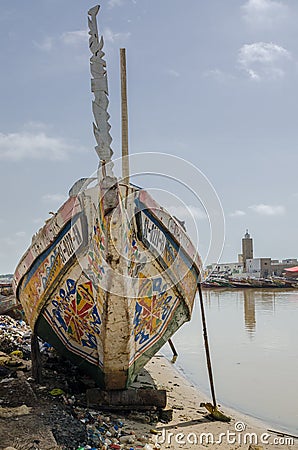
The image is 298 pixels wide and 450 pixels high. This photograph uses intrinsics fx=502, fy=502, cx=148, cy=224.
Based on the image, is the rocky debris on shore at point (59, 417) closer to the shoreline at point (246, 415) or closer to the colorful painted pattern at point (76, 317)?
the colorful painted pattern at point (76, 317)

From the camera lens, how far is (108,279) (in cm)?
538

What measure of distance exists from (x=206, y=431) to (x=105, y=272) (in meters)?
2.52

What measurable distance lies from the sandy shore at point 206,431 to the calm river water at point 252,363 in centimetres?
44

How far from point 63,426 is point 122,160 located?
9.26 ft

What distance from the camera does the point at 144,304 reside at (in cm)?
617

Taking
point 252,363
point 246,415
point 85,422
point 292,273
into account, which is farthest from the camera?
point 292,273

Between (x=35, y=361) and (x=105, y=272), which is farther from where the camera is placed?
(x=35, y=361)

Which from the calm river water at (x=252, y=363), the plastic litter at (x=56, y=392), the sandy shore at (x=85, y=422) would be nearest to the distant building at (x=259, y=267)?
the calm river water at (x=252, y=363)

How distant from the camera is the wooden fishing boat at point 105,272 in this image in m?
5.08

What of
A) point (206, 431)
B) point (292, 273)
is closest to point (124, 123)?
point (206, 431)

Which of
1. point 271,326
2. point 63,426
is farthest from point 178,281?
point 271,326

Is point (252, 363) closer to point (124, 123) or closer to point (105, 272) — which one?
point (105, 272)

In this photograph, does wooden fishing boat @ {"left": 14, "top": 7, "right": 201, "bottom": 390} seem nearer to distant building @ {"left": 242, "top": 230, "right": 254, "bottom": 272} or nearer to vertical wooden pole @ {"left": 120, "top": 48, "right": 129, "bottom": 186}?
vertical wooden pole @ {"left": 120, "top": 48, "right": 129, "bottom": 186}

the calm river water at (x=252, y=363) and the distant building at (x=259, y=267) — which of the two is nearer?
the calm river water at (x=252, y=363)
